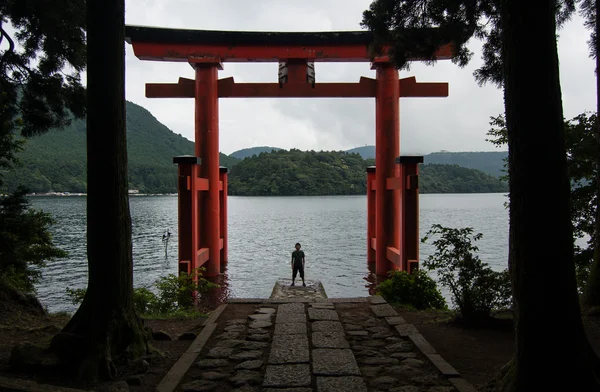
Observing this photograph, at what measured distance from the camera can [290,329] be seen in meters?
5.00

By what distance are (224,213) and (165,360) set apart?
11034 mm

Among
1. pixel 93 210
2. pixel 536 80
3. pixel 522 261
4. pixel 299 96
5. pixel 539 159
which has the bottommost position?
pixel 522 261

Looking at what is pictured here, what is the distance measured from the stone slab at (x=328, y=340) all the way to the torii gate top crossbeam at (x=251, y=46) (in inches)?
323

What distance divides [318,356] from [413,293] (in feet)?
12.8

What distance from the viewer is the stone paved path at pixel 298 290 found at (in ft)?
30.2

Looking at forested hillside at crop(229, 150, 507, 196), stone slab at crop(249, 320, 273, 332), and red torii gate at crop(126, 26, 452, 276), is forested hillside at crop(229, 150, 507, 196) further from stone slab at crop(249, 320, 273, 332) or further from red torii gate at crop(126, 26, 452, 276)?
stone slab at crop(249, 320, 273, 332)

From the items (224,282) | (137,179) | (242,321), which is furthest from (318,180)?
(242,321)

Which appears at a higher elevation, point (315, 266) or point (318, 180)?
point (318, 180)

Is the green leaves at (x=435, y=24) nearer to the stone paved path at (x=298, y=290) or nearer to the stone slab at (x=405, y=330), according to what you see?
the stone slab at (x=405, y=330)

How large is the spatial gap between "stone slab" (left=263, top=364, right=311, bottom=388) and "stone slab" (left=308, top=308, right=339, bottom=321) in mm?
1730

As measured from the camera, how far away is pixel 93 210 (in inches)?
158

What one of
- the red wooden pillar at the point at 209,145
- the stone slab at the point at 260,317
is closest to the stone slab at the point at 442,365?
the stone slab at the point at 260,317

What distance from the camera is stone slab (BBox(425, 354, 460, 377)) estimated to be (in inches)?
143

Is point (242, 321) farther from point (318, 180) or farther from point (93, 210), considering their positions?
point (318, 180)
